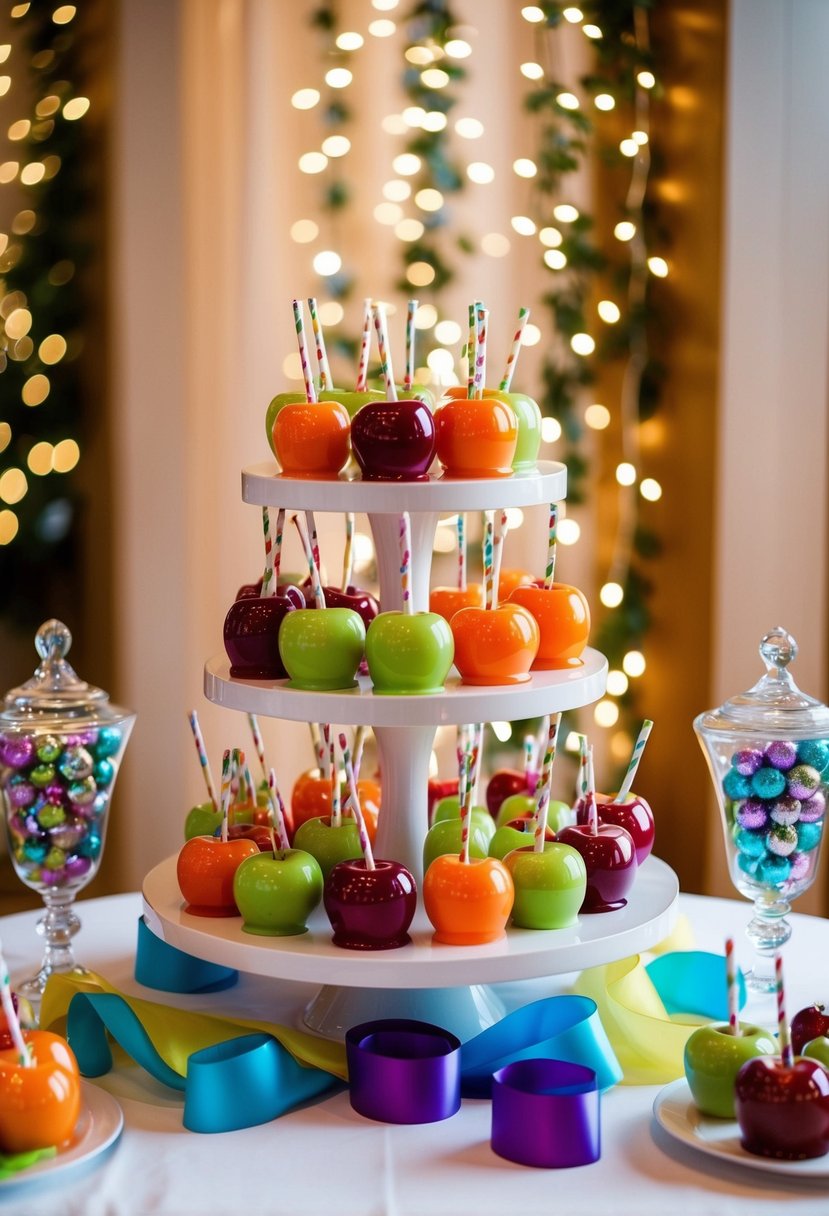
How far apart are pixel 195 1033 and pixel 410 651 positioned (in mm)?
423

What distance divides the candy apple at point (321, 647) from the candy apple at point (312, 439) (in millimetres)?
149

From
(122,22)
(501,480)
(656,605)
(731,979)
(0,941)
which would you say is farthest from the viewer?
(656,605)

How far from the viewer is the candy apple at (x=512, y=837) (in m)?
1.47

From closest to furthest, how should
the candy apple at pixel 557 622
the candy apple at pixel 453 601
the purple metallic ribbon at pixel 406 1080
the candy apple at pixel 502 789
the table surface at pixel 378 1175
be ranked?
the table surface at pixel 378 1175 → the purple metallic ribbon at pixel 406 1080 → the candy apple at pixel 557 622 → the candy apple at pixel 453 601 → the candy apple at pixel 502 789

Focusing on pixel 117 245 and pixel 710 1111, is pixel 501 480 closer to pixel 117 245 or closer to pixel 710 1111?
pixel 710 1111

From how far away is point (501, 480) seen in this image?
1.37 metres

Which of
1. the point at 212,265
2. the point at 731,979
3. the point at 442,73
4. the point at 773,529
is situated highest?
the point at 442,73

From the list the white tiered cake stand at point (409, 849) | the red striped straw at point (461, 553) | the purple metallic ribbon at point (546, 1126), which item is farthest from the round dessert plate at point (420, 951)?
the red striped straw at point (461, 553)

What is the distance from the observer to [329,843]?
147cm

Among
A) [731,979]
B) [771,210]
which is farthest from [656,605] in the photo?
[731,979]

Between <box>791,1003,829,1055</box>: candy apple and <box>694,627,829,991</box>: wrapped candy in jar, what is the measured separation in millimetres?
178

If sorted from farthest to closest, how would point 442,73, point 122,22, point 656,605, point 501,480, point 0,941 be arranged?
1. point 656,605
2. point 442,73
3. point 122,22
4. point 0,941
5. point 501,480

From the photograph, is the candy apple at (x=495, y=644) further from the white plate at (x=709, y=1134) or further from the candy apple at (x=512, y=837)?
the white plate at (x=709, y=1134)

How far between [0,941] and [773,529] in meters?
1.86
